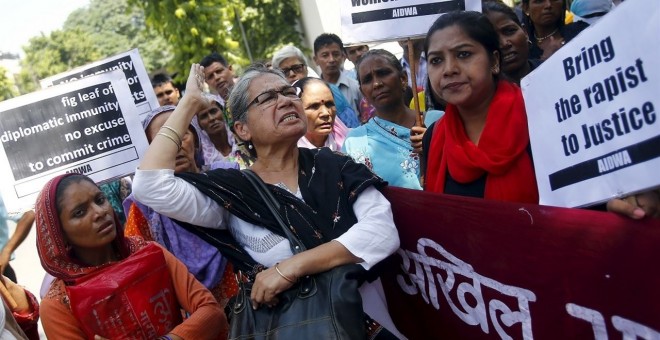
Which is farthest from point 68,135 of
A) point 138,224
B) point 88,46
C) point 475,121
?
point 88,46

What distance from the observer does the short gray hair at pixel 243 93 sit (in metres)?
2.51

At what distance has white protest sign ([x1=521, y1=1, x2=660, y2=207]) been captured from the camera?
56.1 inches

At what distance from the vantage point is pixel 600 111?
1.59 m

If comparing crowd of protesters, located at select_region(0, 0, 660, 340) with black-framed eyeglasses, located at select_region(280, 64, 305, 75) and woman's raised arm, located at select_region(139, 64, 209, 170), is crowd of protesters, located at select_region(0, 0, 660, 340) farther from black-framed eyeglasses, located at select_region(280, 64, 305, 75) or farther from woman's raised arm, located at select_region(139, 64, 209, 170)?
black-framed eyeglasses, located at select_region(280, 64, 305, 75)

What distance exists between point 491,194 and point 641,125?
73cm

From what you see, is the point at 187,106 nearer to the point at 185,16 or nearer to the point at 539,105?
the point at 539,105

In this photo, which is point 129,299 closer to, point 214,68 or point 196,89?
point 196,89

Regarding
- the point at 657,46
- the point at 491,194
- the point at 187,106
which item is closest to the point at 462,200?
the point at 491,194

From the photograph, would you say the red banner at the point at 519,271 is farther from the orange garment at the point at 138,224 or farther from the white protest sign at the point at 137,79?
the white protest sign at the point at 137,79

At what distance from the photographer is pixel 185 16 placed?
1315 centimetres

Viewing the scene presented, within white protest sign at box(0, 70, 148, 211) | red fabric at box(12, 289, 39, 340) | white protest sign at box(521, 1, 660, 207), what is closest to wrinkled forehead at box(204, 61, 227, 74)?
white protest sign at box(0, 70, 148, 211)

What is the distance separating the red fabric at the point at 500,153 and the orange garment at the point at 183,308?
1097 mm

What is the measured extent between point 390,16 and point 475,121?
1093 mm

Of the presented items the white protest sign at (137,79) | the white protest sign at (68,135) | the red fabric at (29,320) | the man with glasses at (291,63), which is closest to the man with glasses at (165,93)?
the man with glasses at (291,63)
